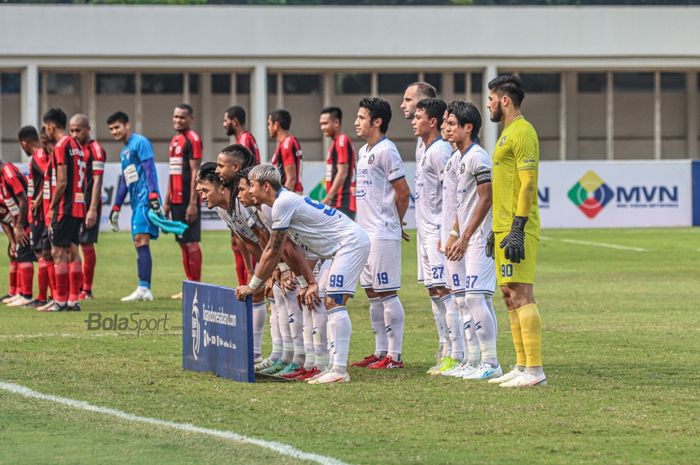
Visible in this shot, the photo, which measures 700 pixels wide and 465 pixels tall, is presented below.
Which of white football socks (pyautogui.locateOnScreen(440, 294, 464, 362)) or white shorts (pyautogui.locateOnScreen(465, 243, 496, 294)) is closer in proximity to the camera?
white shorts (pyautogui.locateOnScreen(465, 243, 496, 294))

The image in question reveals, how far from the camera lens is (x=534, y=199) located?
9.66m

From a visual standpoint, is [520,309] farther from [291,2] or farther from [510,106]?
[291,2]

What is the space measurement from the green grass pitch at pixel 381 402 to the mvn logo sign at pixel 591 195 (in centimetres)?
Answer: 1665

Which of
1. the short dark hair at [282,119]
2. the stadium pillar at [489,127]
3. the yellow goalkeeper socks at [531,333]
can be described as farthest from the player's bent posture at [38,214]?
the stadium pillar at [489,127]

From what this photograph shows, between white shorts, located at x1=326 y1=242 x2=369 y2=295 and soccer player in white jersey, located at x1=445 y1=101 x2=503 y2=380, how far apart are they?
0.76m

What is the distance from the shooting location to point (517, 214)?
9.52 meters

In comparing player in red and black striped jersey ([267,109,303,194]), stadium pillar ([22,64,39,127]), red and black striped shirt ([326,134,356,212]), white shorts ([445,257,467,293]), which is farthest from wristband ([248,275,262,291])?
stadium pillar ([22,64,39,127])

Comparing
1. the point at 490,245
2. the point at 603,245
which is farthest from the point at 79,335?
the point at 603,245

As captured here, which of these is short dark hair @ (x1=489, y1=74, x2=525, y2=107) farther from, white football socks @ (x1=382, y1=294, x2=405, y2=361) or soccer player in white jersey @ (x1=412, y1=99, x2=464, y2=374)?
white football socks @ (x1=382, y1=294, x2=405, y2=361)

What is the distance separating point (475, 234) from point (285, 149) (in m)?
5.55

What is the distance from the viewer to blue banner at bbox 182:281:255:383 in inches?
389

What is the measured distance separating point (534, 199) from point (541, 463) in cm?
296

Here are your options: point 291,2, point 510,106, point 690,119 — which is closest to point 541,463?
point 510,106

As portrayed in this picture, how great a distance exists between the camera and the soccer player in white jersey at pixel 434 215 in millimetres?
11016
